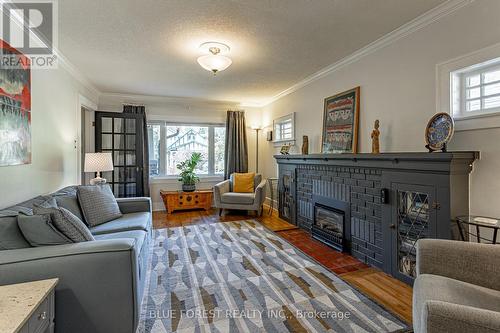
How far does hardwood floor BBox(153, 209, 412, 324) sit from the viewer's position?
1.96 metres

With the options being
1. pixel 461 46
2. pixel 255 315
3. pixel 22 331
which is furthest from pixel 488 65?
pixel 22 331

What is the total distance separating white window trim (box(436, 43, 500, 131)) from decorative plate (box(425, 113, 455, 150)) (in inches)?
5.7

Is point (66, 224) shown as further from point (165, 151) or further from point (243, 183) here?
point (165, 151)

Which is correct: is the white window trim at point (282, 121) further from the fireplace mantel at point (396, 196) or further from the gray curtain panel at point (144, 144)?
the gray curtain panel at point (144, 144)

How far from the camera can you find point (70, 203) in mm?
2387

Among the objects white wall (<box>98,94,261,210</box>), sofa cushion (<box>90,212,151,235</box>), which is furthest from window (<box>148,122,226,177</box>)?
sofa cushion (<box>90,212,151,235</box>)

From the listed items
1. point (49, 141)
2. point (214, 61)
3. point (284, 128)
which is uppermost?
point (214, 61)

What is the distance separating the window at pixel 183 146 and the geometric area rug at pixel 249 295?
2.59m

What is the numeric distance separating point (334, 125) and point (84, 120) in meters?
4.48

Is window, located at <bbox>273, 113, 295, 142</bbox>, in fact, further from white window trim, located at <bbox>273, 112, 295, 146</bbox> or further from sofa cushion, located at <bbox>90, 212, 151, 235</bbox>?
sofa cushion, located at <bbox>90, 212, 151, 235</bbox>

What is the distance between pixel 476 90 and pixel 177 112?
4876 millimetres

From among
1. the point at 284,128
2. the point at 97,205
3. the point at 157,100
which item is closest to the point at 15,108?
the point at 97,205

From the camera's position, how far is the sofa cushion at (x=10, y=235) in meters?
1.47

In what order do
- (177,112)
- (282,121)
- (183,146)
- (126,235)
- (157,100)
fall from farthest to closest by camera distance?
(183,146) → (177,112) → (157,100) → (282,121) → (126,235)
